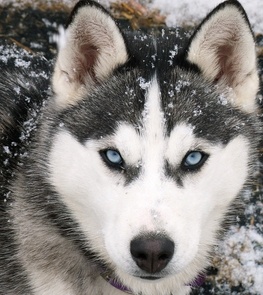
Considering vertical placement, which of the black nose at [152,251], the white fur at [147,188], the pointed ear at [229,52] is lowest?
the black nose at [152,251]

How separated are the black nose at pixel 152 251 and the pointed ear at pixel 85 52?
91cm

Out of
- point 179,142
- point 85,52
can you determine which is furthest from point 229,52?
point 85,52

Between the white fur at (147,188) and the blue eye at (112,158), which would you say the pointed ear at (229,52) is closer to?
the white fur at (147,188)

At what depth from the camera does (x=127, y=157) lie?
2473 mm

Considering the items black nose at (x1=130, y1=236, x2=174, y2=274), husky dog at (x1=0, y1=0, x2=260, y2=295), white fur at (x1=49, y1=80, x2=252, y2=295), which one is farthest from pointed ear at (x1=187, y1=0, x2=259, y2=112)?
black nose at (x1=130, y1=236, x2=174, y2=274)

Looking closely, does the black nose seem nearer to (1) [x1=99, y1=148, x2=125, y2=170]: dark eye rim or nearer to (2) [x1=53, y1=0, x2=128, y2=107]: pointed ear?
(1) [x1=99, y1=148, x2=125, y2=170]: dark eye rim

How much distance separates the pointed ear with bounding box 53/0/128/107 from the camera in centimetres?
254

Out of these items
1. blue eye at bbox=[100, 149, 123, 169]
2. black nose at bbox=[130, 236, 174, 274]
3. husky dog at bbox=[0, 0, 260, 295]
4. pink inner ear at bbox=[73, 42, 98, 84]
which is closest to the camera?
black nose at bbox=[130, 236, 174, 274]

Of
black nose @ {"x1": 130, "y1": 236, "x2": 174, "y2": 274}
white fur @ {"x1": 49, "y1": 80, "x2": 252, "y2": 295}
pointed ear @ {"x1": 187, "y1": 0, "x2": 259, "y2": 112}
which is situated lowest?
black nose @ {"x1": 130, "y1": 236, "x2": 174, "y2": 274}

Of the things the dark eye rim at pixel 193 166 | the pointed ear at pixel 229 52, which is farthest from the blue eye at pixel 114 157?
the pointed ear at pixel 229 52

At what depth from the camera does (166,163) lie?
8.05 feet

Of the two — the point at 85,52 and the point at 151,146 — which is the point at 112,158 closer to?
the point at 151,146

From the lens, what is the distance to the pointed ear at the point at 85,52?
2.54 meters

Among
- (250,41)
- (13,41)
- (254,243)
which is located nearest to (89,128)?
(250,41)
